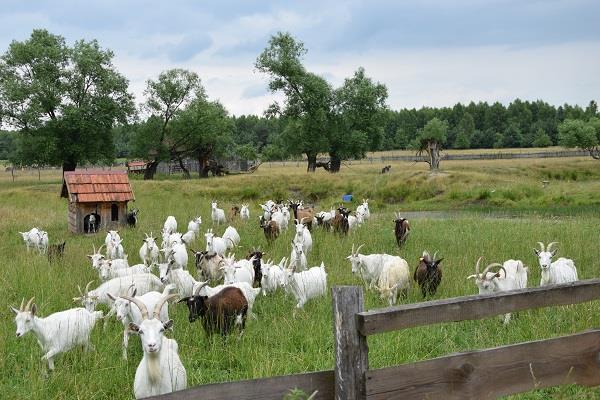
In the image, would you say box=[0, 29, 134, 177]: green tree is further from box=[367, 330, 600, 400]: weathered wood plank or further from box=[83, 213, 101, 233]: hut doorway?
box=[367, 330, 600, 400]: weathered wood plank

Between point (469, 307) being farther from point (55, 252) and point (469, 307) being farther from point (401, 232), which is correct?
point (401, 232)

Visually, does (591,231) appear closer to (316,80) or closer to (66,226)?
(66,226)

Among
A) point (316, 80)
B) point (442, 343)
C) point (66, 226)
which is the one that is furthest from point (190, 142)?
point (442, 343)

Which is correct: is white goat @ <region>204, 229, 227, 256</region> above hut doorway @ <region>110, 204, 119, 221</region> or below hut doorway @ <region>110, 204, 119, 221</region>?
below

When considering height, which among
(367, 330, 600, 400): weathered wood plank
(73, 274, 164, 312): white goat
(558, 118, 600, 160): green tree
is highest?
(558, 118, 600, 160): green tree

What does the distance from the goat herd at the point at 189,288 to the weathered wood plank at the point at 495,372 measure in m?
2.23

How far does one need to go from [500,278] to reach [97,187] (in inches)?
614

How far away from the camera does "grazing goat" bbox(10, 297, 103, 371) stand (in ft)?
22.1

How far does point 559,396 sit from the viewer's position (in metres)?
5.00

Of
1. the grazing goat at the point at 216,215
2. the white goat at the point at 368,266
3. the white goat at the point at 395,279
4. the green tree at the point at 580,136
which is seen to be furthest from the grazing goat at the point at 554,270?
the green tree at the point at 580,136

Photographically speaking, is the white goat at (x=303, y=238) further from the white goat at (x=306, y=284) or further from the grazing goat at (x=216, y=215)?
the grazing goat at (x=216, y=215)

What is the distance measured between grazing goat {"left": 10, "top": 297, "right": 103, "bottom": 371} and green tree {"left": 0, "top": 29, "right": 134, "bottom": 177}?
36.2 m

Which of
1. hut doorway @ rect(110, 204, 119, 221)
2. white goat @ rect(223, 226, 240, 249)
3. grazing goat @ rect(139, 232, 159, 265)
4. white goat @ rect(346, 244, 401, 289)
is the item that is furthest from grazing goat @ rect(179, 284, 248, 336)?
hut doorway @ rect(110, 204, 119, 221)

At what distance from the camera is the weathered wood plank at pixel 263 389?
3.35 metres
